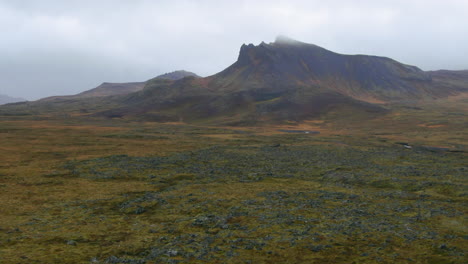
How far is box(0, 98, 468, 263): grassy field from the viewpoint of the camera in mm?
21672

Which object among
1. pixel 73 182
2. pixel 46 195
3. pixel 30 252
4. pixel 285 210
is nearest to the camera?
pixel 30 252

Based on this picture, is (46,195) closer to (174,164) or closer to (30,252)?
(30,252)

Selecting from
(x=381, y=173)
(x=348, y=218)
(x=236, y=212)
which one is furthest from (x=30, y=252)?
(x=381, y=173)

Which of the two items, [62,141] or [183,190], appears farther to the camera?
[62,141]

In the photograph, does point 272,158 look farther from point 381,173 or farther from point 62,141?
point 62,141

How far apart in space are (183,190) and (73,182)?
53.8 feet

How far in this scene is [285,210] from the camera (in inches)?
1244

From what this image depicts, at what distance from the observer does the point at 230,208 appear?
32219 mm

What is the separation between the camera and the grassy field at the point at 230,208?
2167 centimetres

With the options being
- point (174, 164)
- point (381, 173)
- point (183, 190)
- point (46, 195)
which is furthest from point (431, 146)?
point (46, 195)

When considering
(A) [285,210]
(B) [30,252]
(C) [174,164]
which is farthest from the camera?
(C) [174,164]

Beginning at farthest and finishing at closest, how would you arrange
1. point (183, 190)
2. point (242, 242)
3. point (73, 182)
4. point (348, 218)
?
point (73, 182) < point (183, 190) < point (348, 218) < point (242, 242)

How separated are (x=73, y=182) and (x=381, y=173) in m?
46.3

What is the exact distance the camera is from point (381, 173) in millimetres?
51125
